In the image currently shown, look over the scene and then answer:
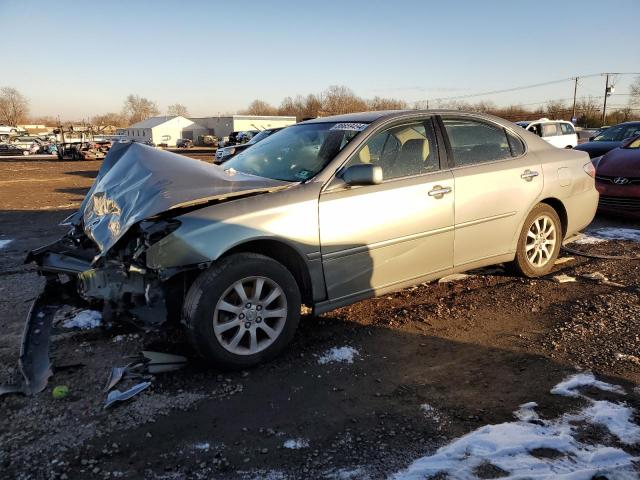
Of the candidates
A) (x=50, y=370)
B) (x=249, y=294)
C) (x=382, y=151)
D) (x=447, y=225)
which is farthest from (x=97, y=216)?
(x=447, y=225)

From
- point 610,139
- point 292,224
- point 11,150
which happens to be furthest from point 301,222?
point 11,150

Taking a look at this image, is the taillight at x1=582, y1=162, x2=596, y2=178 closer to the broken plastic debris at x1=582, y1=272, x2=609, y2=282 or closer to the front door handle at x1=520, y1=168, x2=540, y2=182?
the front door handle at x1=520, y1=168, x2=540, y2=182

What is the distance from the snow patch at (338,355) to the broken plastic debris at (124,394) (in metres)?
1.17

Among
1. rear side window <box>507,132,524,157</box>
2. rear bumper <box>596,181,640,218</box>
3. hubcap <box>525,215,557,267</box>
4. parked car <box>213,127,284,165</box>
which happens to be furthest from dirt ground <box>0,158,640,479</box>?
rear bumper <box>596,181,640,218</box>

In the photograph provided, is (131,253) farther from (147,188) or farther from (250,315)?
(250,315)

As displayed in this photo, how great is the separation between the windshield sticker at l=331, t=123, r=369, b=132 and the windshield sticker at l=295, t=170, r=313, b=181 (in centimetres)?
60

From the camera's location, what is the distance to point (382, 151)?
4.03 metres

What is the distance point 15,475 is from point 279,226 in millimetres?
1970

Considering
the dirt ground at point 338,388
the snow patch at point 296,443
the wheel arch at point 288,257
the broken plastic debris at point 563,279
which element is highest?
the wheel arch at point 288,257

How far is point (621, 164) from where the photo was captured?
26.7ft

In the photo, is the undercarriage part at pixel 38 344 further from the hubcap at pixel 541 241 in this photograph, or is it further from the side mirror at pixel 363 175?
the hubcap at pixel 541 241

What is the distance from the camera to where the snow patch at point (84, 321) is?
4.06m

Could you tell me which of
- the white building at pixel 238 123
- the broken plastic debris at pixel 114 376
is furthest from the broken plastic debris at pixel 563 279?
the white building at pixel 238 123

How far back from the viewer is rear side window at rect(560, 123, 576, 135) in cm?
1896
